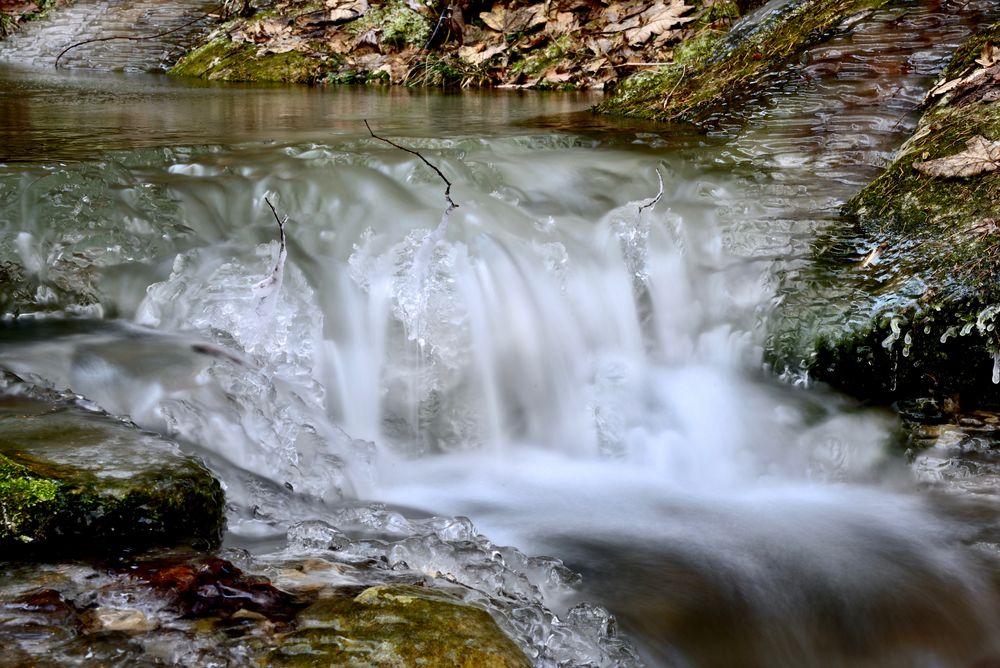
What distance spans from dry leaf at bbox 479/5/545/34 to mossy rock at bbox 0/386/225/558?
35.7 ft

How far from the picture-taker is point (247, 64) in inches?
551

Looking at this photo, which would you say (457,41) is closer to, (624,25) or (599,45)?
(599,45)

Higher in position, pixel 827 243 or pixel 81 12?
pixel 81 12

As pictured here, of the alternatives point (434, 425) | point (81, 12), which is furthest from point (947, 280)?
point (81, 12)

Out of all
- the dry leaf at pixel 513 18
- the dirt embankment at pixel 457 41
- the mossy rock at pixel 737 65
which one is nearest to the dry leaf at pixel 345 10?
the dirt embankment at pixel 457 41

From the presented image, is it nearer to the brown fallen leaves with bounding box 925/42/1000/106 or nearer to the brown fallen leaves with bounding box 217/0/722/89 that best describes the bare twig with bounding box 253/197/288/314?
the brown fallen leaves with bounding box 925/42/1000/106

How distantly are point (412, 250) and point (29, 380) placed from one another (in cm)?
189

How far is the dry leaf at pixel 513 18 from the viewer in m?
12.4

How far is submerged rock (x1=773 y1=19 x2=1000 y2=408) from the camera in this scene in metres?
3.64

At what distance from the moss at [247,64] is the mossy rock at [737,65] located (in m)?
6.91

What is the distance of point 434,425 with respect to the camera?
13.6 feet

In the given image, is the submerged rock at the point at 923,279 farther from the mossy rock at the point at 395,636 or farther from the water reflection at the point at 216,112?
the water reflection at the point at 216,112

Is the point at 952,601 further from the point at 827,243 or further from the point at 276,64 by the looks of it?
the point at 276,64

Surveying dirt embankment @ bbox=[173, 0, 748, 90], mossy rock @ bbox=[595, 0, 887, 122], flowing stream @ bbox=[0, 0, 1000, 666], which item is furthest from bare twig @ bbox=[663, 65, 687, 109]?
dirt embankment @ bbox=[173, 0, 748, 90]
